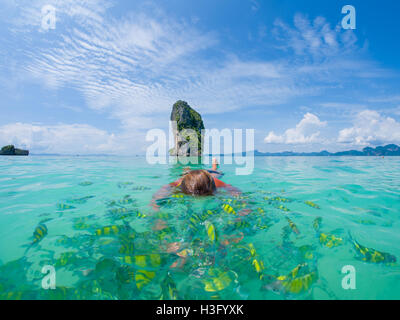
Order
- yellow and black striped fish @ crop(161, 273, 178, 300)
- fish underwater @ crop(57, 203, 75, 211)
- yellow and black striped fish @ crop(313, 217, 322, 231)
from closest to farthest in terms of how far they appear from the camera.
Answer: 1. yellow and black striped fish @ crop(161, 273, 178, 300)
2. yellow and black striped fish @ crop(313, 217, 322, 231)
3. fish underwater @ crop(57, 203, 75, 211)

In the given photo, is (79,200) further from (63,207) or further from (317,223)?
(317,223)

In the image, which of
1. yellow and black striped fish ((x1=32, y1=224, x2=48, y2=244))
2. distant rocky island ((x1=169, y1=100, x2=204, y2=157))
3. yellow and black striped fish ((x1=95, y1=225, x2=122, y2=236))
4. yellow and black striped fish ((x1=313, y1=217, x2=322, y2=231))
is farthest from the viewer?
distant rocky island ((x1=169, y1=100, x2=204, y2=157))

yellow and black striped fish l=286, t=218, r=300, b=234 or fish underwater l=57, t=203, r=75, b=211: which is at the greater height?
fish underwater l=57, t=203, r=75, b=211

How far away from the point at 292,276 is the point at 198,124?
85.3 m

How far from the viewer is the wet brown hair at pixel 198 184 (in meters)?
5.01

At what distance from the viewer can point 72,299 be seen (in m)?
1.56

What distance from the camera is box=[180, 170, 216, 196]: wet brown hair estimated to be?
5.01 metres

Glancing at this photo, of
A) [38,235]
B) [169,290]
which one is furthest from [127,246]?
[38,235]

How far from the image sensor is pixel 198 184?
4.99m

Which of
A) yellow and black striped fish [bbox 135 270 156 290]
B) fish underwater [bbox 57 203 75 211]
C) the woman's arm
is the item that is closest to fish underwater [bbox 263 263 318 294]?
yellow and black striped fish [bbox 135 270 156 290]

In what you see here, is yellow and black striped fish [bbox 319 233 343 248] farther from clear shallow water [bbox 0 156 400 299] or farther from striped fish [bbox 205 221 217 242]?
striped fish [bbox 205 221 217 242]

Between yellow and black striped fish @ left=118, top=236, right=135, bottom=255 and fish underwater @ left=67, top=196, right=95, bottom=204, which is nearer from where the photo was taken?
yellow and black striped fish @ left=118, top=236, right=135, bottom=255

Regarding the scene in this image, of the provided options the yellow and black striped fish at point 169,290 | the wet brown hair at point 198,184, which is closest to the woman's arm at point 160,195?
the wet brown hair at point 198,184

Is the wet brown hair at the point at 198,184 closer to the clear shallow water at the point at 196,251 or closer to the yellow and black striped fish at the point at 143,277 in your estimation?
the clear shallow water at the point at 196,251
